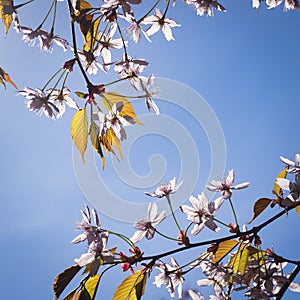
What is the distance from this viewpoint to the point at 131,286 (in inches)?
27.2

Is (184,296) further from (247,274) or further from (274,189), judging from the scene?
(274,189)

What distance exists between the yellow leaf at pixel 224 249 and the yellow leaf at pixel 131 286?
12 cm

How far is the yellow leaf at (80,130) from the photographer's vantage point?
721 millimetres

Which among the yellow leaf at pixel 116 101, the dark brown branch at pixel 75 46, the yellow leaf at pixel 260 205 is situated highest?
the dark brown branch at pixel 75 46

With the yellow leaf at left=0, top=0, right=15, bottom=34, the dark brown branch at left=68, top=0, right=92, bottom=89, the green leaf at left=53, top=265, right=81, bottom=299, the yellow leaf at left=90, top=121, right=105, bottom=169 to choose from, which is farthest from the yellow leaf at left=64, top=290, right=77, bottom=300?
the yellow leaf at left=0, top=0, right=15, bottom=34

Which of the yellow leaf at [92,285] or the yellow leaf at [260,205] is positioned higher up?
the yellow leaf at [260,205]

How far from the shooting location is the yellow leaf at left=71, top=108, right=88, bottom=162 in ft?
2.37

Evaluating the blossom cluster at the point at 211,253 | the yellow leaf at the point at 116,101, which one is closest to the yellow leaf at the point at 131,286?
the blossom cluster at the point at 211,253

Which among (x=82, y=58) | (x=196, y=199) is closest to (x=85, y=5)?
(x=82, y=58)

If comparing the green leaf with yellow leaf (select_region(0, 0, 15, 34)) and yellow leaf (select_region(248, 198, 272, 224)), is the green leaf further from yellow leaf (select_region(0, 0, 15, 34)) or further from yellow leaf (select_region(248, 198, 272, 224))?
yellow leaf (select_region(0, 0, 15, 34))

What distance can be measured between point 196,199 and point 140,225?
0.10 meters

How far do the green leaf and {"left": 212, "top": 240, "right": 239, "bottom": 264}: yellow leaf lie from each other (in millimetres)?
216

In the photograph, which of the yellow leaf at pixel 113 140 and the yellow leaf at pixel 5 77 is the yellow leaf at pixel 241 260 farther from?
the yellow leaf at pixel 5 77

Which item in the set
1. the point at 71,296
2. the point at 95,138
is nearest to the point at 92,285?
the point at 71,296
